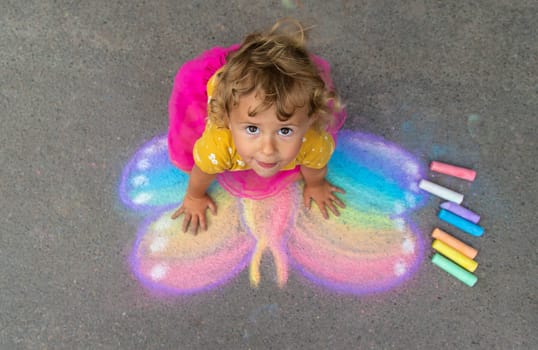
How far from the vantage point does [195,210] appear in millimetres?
2201

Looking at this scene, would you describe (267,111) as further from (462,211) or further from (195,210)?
(462,211)

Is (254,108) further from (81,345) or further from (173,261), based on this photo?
(81,345)

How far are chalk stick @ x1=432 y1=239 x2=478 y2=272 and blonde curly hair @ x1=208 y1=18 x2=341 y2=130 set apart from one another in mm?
967

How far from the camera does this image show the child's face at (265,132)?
1.45m

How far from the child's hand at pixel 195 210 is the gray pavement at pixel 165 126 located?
0.25m

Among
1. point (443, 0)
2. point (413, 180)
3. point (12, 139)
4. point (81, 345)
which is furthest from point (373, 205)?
point (12, 139)

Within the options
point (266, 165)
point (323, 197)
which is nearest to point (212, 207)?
point (323, 197)

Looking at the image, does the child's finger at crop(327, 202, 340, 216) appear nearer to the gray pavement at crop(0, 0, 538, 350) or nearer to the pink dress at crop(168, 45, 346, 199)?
the pink dress at crop(168, 45, 346, 199)

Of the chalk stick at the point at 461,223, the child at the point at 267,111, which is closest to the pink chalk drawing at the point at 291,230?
the chalk stick at the point at 461,223

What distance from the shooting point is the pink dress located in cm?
220

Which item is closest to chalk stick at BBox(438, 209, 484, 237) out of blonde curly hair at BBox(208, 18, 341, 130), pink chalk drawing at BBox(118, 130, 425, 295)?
pink chalk drawing at BBox(118, 130, 425, 295)

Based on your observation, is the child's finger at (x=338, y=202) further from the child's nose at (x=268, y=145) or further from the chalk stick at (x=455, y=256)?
the child's nose at (x=268, y=145)

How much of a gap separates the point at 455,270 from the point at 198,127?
4.52 feet

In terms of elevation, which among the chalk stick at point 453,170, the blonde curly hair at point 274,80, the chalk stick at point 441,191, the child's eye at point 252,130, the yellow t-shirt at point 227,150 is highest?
the blonde curly hair at point 274,80
